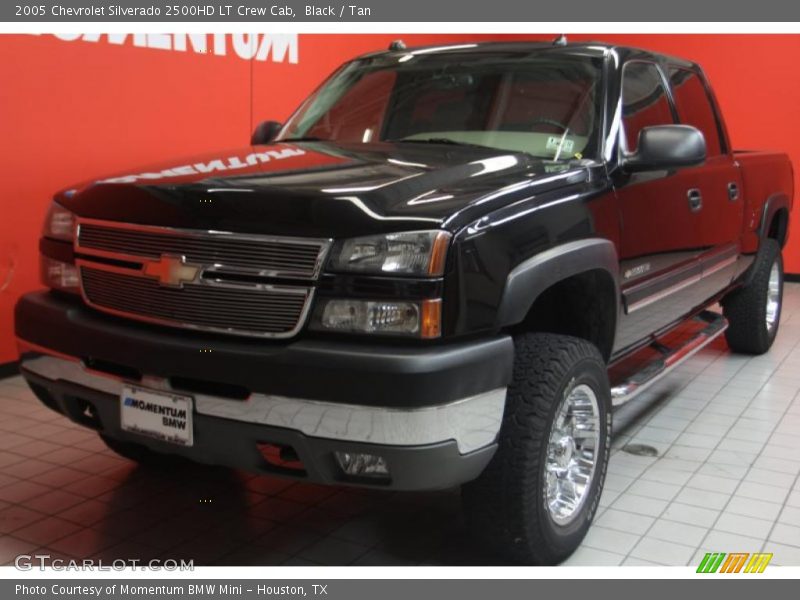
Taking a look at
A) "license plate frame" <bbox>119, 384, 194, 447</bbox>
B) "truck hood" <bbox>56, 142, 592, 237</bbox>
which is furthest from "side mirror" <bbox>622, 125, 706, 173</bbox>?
"license plate frame" <bbox>119, 384, 194, 447</bbox>

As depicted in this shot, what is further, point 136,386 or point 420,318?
point 136,386

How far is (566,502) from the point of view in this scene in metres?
2.80

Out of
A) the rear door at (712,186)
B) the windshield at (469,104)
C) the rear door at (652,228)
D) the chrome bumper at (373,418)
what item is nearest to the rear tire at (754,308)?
the rear door at (712,186)

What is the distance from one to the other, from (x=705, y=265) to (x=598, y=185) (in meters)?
1.38

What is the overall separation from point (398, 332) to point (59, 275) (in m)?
1.27

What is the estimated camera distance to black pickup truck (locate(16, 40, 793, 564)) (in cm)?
216

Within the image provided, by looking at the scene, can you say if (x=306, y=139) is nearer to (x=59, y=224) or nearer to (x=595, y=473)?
(x=59, y=224)

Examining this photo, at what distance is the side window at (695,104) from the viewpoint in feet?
13.6

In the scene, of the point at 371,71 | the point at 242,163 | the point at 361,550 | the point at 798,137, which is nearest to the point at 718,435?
the point at 361,550

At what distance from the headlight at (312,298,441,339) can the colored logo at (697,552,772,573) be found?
1330 mm

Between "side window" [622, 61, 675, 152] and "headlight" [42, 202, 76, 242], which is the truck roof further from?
"headlight" [42, 202, 76, 242]

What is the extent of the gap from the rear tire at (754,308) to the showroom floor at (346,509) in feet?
4.23

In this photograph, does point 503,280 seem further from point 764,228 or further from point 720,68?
point 720,68

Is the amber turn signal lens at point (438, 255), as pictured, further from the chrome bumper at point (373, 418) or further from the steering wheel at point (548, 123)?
the steering wheel at point (548, 123)
